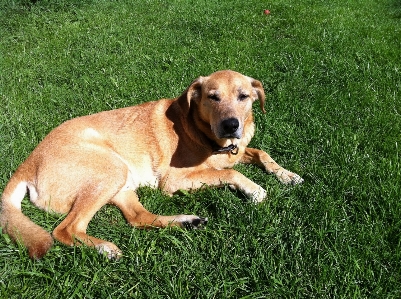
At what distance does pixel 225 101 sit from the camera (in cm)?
371

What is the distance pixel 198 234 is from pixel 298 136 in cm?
205

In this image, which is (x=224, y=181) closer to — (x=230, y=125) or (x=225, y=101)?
(x=230, y=125)

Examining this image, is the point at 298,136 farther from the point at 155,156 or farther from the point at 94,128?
the point at 94,128

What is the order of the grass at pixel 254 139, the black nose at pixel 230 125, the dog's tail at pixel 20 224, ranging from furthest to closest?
the black nose at pixel 230 125 < the dog's tail at pixel 20 224 < the grass at pixel 254 139

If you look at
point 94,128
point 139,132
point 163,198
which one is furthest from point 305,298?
point 94,128

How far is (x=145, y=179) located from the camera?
3895mm

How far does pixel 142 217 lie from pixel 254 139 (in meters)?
1.94

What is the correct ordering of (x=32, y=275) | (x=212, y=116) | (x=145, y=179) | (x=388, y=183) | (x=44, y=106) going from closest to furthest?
(x=32, y=275) < (x=388, y=183) < (x=212, y=116) < (x=145, y=179) < (x=44, y=106)

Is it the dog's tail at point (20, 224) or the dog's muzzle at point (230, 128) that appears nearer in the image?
the dog's tail at point (20, 224)

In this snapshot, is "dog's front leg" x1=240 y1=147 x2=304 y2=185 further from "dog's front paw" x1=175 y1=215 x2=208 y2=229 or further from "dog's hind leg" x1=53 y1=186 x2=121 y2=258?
"dog's hind leg" x1=53 y1=186 x2=121 y2=258

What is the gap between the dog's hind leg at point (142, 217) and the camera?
3133 mm

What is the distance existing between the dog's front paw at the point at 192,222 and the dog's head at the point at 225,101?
843 mm

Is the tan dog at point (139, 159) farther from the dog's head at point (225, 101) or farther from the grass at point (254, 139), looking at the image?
the grass at point (254, 139)

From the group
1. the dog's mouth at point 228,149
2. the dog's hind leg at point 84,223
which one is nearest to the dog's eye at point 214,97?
the dog's mouth at point 228,149
